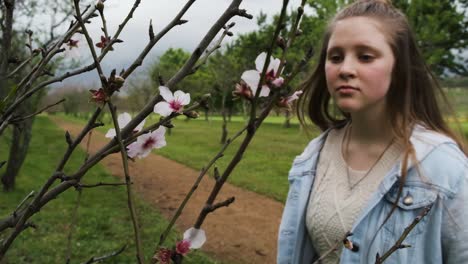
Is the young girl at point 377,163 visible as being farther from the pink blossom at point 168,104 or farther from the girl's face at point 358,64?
the pink blossom at point 168,104

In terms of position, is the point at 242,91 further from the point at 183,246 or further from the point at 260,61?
the point at 183,246

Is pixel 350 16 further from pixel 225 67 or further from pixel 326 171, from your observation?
pixel 225 67

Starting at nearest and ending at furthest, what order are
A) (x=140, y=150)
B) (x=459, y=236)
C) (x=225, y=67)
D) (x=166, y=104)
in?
(x=166, y=104), (x=140, y=150), (x=459, y=236), (x=225, y=67)

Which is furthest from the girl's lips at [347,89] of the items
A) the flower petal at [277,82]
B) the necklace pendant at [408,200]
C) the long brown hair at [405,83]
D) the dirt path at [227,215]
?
the dirt path at [227,215]

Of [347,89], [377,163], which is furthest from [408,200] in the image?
[347,89]

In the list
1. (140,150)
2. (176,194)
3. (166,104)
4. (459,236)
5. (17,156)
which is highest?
(166,104)

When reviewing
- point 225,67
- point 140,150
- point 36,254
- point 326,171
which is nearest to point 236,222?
point 36,254

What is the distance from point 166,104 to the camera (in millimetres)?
807

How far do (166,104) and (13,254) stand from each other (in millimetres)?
5356

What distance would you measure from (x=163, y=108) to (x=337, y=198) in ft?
3.49

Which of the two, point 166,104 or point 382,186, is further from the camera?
point 382,186

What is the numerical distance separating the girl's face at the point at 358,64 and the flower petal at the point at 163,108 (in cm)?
77

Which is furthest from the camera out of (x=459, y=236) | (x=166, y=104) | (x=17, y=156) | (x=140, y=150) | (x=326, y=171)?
(x=17, y=156)

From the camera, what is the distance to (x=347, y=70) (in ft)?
4.59
